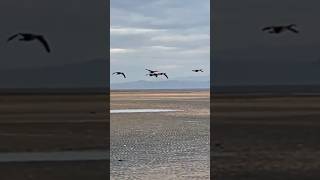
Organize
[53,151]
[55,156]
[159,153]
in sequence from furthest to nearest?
[53,151] < [159,153] < [55,156]

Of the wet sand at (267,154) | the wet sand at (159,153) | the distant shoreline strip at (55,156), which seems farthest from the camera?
the distant shoreline strip at (55,156)

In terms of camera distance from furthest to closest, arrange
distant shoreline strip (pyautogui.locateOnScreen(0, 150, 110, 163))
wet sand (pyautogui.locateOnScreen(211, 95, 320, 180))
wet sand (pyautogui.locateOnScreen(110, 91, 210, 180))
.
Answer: distant shoreline strip (pyautogui.locateOnScreen(0, 150, 110, 163)), wet sand (pyautogui.locateOnScreen(110, 91, 210, 180)), wet sand (pyautogui.locateOnScreen(211, 95, 320, 180))

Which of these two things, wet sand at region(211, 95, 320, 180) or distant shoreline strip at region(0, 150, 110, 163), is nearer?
wet sand at region(211, 95, 320, 180)

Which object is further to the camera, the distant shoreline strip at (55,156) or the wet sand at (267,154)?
the distant shoreline strip at (55,156)

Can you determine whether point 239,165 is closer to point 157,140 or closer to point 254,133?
point 157,140

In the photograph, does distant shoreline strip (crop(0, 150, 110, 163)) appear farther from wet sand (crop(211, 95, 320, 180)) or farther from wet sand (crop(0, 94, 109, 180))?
wet sand (crop(211, 95, 320, 180))

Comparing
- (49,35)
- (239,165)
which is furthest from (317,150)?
(49,35)

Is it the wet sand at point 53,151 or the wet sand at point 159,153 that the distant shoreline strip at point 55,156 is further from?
the wet sand at point 159,153

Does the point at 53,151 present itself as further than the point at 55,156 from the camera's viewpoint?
Yes

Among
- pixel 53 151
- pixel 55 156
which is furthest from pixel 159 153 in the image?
pixel 53 151

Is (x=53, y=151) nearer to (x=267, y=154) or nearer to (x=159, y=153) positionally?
(x=159, y=153)

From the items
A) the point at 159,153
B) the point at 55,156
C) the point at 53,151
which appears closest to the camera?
the point at 55,156

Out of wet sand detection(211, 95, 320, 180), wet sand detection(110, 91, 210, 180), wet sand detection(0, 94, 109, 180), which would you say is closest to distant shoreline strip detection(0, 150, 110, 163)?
wet sand detection(0, 94, 109, 180)

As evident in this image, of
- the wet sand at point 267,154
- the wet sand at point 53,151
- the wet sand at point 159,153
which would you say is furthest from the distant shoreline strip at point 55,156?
the wet sand at point 267,154
